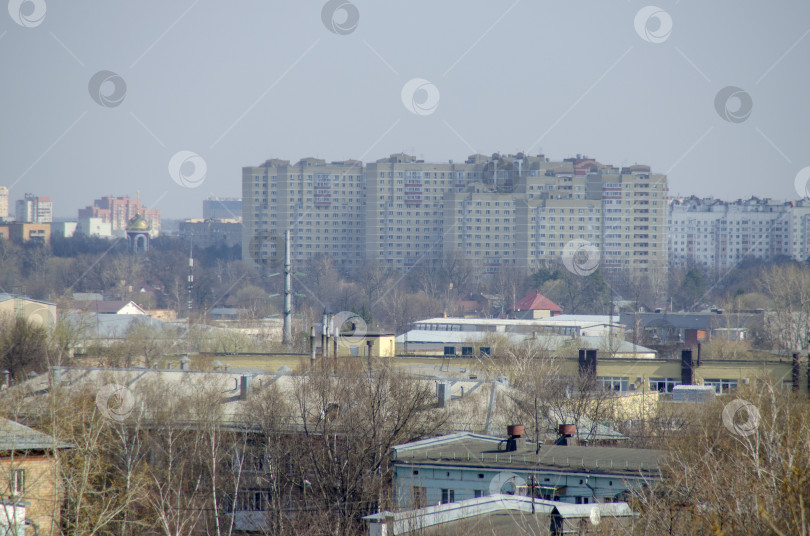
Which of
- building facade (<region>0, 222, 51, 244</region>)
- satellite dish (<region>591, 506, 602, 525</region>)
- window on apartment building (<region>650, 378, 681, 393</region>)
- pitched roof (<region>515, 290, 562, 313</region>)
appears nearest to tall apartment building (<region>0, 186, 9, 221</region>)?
building facade (<region>0, 222, 51, 244</region>)

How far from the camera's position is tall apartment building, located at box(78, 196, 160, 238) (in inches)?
6535

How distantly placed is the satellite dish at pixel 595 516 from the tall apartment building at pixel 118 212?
521 ft

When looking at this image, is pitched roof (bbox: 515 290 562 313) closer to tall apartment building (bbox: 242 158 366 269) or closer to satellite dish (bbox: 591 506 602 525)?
tall apartment building (bbox: 242 158 366 269)

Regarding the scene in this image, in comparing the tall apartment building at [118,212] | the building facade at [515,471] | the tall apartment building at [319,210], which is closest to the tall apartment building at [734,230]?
the tall apartment building at [319,210]

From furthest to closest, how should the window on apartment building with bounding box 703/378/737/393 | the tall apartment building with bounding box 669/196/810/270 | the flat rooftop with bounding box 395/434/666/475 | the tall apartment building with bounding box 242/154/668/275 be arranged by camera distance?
the tall apartment building with bounding box 669/196/810/270 → the tall apartment building with bounding box 242/154/668/275 → the window on apartment building with bounding box 703/378/737/393 → the flat rooftop with bounding box 395/434/666/475

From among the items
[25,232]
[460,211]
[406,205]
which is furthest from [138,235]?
[460,211]

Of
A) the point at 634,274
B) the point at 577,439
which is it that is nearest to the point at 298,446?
the point at 577,439

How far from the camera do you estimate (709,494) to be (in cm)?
741

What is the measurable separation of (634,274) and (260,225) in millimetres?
Result: 33165

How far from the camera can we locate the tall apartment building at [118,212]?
166 metres

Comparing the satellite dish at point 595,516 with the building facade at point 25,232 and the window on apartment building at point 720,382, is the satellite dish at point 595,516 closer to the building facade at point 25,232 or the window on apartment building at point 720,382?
the window on apartment building at point 720,382

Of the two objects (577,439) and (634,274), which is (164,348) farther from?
(634,274)

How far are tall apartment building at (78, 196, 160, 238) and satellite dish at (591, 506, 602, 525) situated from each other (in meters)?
159

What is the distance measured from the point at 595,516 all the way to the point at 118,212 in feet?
554
